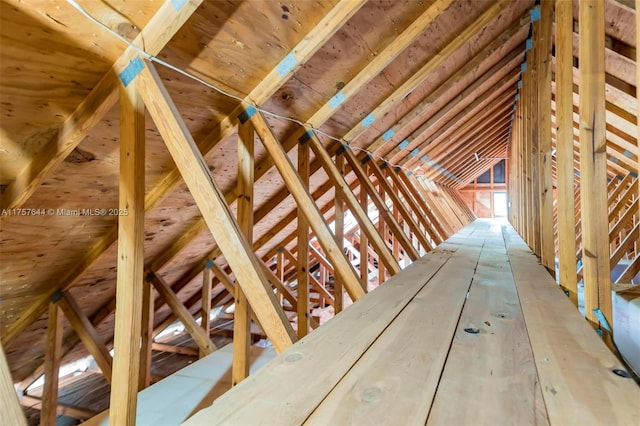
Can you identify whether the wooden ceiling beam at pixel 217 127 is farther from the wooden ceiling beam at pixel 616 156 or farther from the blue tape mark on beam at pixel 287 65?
the wooden ceiling beam at pixel 616 156

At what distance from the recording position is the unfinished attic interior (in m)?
0.81

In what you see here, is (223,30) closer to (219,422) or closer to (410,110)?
(219,422)

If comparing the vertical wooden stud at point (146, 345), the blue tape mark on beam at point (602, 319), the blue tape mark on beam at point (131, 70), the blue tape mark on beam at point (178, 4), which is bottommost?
the vertical wooden stud at point (146, 345)

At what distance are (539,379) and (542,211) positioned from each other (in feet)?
5.44

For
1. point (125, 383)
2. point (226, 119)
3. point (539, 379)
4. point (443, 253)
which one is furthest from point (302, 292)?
point (539, 379)

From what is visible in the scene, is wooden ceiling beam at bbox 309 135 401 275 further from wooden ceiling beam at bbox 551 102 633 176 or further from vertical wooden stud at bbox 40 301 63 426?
wooden ceiling beam at bbox 551 102 633 176

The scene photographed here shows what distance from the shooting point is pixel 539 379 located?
0.80m

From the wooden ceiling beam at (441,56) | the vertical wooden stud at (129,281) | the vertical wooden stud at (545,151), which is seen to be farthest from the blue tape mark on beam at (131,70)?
the vertical wooden stud at (545,151)

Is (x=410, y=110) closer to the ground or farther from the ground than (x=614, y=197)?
farther from the ground

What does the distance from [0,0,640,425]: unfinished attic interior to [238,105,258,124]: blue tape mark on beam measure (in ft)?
0.08

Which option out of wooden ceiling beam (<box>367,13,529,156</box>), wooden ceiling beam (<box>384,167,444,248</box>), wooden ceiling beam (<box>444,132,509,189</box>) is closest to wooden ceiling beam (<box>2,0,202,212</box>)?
wooden ceiling beam (<box>367,13,529,156</box>)

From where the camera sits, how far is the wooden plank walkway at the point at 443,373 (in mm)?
670

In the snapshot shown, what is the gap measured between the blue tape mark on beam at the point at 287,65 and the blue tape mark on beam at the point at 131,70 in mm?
771

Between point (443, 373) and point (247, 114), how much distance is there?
178 centimetres
